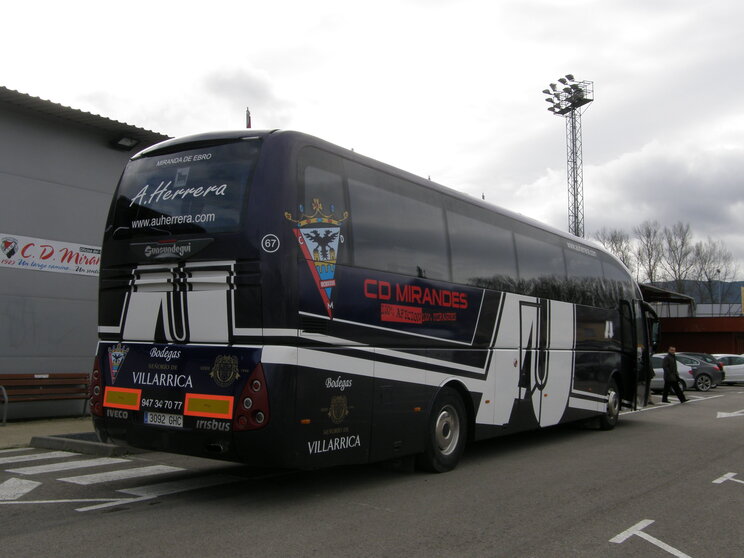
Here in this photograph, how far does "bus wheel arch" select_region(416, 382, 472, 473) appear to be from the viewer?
332 inches

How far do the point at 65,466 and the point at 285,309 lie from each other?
437cm

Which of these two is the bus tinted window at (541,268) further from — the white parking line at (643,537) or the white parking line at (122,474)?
the white parking line at (122,474)

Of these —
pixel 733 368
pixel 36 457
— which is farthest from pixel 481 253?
pixel 733 368

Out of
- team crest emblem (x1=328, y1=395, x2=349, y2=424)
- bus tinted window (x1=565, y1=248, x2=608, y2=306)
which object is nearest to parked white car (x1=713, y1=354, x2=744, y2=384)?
bus tinted window (x1=565, y1=248, x2=608, y2=306)

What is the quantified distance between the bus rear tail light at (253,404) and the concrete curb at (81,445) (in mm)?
3882

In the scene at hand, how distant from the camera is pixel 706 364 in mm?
28594

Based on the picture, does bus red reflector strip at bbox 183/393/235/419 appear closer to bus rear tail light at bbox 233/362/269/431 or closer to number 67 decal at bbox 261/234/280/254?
bus rear tail light at bbox 233/362/269/431

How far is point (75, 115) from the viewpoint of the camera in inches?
540

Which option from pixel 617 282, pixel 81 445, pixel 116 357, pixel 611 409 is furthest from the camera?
pixel 617 282

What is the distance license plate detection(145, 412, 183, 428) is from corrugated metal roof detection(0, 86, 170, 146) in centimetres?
807

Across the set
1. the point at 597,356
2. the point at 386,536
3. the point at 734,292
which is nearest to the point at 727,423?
the point at 597,356

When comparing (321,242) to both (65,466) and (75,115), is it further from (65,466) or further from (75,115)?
(75,115)

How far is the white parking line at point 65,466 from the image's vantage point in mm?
8477

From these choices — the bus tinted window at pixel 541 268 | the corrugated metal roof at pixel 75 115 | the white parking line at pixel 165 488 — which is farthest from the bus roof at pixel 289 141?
the corrugated metal roof at pixel 75 115
